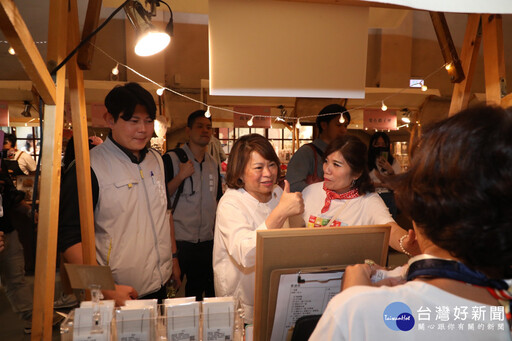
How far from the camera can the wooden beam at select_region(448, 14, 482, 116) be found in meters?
1.40

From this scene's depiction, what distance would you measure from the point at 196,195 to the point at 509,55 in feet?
33.5

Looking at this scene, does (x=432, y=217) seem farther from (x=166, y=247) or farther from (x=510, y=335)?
(x=166, y=247)

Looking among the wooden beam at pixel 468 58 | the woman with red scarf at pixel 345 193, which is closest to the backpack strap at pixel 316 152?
the woman with red scarf at pixel 345 193

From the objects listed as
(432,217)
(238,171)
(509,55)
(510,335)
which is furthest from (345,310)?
(509,55)

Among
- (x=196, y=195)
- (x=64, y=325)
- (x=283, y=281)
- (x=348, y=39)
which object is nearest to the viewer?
(x=64, y=325)

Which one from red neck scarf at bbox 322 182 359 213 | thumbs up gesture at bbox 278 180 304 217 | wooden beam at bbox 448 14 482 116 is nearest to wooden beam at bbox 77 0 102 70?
thumbs up gesture at bbox 278 180 304 217

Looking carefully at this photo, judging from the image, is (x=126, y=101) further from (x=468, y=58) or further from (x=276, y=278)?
(x=468, y=58)

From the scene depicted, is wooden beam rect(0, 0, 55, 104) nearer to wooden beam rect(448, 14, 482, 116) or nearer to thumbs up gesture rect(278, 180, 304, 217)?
thumbs up gesture rect(278, 180, 304, 217)

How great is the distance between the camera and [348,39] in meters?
1.37

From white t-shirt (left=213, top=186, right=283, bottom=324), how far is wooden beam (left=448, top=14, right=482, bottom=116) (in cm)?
101

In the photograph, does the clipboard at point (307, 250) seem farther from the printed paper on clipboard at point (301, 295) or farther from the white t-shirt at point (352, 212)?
the white t-shirt at point (352, 212)

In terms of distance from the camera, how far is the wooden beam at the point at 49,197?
0.97 meters

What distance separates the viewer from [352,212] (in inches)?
68.1

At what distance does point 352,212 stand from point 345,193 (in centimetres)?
13
